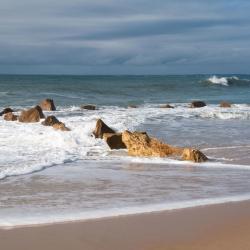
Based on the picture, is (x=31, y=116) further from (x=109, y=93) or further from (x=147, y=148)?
(x=109, y=93)

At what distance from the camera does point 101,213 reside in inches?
242

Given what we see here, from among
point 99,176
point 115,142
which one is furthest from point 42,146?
point 99,176

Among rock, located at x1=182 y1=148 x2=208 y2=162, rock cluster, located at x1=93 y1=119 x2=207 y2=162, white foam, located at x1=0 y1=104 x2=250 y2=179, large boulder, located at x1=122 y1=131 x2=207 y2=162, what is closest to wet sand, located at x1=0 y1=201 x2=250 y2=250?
white foam, located at x1=0 y1=104 x2=250 y2=179

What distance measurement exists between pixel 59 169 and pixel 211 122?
11038 mm

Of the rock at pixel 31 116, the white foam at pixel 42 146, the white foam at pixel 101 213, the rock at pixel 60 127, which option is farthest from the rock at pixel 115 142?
the rock at pixel 31 116

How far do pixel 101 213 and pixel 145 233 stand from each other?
2.87ft

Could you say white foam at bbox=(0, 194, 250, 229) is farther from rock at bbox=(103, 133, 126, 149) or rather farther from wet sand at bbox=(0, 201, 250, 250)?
rock at bbox=(103, 133, 126, 149)

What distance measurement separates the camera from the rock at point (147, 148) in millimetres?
10781

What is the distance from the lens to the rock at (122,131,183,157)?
1078 cm

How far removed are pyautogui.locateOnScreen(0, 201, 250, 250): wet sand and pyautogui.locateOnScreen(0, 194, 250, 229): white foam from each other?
15 cm

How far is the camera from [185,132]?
15461 millimetres

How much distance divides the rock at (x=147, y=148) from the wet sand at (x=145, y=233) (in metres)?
4.56

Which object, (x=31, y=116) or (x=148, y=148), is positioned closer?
(x=148, y=148)

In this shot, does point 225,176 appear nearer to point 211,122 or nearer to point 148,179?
point 148,179
